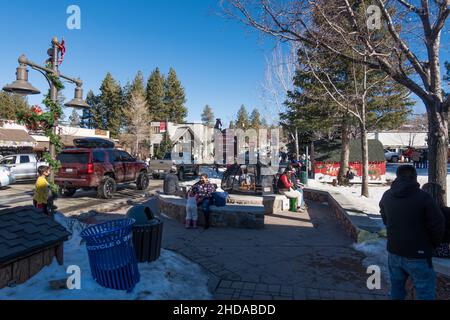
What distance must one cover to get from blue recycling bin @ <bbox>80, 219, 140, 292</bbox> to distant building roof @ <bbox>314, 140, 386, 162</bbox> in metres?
19.9

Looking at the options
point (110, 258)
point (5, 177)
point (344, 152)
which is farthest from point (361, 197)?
point (5, 177)

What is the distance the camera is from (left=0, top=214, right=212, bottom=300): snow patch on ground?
12.6ft

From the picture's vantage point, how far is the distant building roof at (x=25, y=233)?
12.6 feet

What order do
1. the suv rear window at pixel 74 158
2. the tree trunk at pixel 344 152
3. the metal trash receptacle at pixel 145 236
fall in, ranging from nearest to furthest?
the metal trash receptacle at pixel 145 236 < the suv rear window at pixel 74 158 < the tree trunk at pixel 344 152

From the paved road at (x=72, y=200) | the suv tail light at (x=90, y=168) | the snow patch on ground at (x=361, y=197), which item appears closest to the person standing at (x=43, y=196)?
the paved road at (x=72, y=200)

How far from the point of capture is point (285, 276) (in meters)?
5.23

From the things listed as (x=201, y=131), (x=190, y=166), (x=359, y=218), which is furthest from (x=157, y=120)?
(x=359, y=218)

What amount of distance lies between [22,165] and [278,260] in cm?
1826

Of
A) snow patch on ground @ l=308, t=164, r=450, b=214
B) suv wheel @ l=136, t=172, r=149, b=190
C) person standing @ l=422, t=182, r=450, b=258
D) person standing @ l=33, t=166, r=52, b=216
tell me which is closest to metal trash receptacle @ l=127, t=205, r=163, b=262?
person standing @ l=33, t=166, r=52, b=216

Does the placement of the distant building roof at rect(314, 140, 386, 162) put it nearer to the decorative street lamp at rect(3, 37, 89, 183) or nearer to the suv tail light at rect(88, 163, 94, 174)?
the suv tail light at rect(88, 163, 94, 174)

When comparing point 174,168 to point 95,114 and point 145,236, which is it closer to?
point 145,236

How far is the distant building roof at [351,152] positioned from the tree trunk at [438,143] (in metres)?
16.6

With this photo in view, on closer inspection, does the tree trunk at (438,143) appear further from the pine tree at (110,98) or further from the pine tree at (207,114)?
the pine tree at (207,114)
